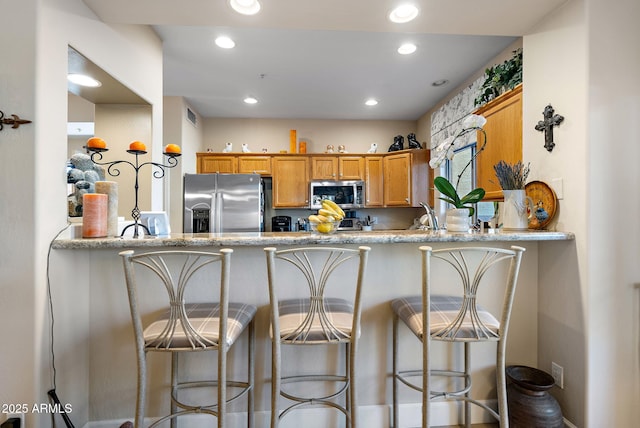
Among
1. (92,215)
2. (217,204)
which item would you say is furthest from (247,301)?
(217,204)

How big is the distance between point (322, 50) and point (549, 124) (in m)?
1.95

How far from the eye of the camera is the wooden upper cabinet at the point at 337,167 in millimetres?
4684

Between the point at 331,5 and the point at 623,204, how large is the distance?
180 cm

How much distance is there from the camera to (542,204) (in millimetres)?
1750

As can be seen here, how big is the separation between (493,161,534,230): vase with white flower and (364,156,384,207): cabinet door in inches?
115

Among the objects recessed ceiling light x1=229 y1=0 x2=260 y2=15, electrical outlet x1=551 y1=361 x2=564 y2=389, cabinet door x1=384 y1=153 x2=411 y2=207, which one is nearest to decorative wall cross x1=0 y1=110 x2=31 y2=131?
recessed ceiling light x1=229 y1=0 x2=260 y2=15

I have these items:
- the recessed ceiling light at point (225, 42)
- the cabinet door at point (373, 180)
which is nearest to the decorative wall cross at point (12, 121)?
the recessed ceiling light at point (225, 42)

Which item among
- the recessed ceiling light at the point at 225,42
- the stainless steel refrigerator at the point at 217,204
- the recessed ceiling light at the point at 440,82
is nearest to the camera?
the recessed ceiling light at the point at 225,42

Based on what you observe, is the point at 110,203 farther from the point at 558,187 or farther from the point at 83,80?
the point at 558,187

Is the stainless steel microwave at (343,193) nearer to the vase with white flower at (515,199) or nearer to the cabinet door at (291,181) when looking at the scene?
the cabinet door at (291,181)

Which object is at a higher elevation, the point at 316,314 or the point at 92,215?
the point at 92,215

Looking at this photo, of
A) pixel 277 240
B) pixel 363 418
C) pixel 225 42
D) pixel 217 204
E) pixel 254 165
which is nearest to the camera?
pixel 277 240

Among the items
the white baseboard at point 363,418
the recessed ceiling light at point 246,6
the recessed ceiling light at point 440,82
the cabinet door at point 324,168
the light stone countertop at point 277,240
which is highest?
the recessed ceiling light at point 440,82

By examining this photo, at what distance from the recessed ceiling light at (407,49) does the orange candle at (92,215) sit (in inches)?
104
